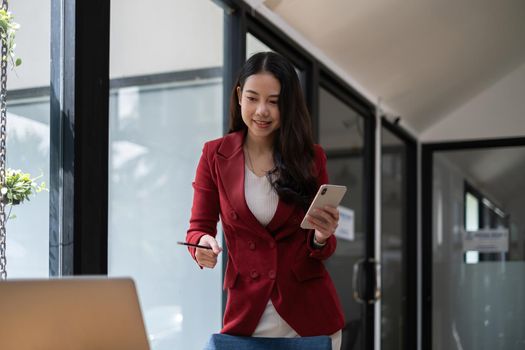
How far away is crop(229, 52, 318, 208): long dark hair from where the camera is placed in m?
1.70

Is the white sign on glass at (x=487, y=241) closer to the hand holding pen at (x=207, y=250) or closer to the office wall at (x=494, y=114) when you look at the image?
the office wall at (x=494, y=114)

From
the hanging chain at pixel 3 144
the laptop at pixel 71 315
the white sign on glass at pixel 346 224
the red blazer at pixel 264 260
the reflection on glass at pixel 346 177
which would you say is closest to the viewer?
the laptop at pixel 71 315

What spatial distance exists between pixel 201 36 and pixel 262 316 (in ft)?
4.56

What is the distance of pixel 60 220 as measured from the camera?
1985 mm

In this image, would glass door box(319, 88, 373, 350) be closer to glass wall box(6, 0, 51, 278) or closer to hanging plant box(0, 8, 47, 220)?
glass wall box(6, 0, 51, 278)

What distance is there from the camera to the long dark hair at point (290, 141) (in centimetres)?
170

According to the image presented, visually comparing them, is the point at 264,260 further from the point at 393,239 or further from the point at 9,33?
the point at 393,239

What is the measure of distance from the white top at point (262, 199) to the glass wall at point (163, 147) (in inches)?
25.5

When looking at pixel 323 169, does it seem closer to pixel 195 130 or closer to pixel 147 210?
pixel 147 210

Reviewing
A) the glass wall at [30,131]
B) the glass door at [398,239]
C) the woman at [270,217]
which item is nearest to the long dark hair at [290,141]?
the woman at [270,217]

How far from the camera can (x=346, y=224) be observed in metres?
4.47

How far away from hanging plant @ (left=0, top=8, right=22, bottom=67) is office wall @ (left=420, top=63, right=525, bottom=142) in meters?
4.76

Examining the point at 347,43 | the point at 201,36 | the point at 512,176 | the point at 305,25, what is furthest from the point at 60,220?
the point at 512,176

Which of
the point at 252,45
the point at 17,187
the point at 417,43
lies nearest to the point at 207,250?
the point at 17,187
